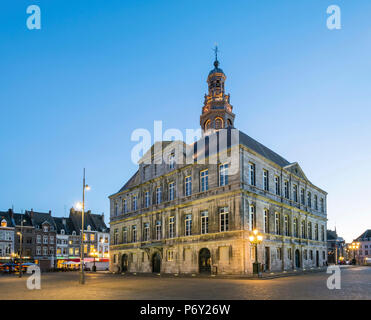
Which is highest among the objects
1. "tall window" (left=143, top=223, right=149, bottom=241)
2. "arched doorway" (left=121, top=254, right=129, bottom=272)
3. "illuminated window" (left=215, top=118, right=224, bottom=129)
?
"illuminated window" (left=215, top=118, right=224, bottom=129)

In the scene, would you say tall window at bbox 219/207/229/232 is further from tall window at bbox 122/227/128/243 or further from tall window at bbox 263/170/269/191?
tall window at bbox 122/227/128/243

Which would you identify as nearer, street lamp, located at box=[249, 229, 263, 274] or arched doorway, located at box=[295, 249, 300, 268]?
street lamp, located at box=[249, 229, 263, 274]

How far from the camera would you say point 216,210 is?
111 ft

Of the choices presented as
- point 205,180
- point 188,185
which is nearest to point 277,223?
point 205,180

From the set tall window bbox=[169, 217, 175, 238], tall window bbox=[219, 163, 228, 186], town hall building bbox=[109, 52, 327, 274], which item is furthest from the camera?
tall window bbox=[169, 217, 175, 238]

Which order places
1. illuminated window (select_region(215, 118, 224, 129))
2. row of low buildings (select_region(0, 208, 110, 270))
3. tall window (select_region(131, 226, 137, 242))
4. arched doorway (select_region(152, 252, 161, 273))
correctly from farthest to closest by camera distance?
row of low buildings (select_region(0, 208, 110, 270)), tall window (select_region(131, 226, 137, 242)), illuminated window (select_region(215, 118, 224, 129)), arched doorway (select_region(152, 252, 161, 273))

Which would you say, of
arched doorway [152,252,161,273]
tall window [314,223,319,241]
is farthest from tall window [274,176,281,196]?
arched doorway [152,252,161,273]

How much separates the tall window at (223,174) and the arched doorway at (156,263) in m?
13.7

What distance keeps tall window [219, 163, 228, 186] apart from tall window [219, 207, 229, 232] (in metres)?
2.46

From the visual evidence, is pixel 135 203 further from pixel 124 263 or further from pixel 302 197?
pixel 302 197

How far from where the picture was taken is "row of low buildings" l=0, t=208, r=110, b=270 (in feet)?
237
